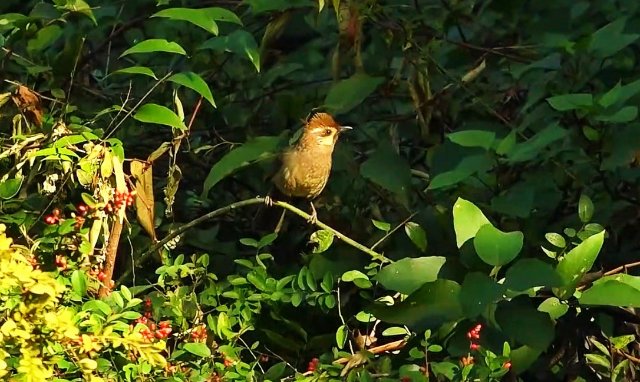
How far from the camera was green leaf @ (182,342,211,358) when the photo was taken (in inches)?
127

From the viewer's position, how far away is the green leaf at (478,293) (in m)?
3.05

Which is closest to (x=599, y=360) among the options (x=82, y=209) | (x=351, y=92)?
(x=351, y=92)

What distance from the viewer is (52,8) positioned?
13.0ft

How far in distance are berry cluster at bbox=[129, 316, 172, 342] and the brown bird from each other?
1.17 meters

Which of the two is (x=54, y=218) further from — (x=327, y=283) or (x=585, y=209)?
(x=585, y=209)

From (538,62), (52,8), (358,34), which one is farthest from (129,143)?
(538,62)

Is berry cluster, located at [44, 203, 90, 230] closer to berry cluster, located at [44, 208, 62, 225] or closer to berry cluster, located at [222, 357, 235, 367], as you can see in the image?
berry cluster, located at [44, 208, 62, 225]

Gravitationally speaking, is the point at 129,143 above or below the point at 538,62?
below

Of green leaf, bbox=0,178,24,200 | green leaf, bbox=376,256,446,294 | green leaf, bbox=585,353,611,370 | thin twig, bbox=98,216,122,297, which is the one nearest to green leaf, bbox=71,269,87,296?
thin twig, bbox=98,216,122,297

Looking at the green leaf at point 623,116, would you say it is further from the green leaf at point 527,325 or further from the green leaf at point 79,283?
the green leaf at point 79,283

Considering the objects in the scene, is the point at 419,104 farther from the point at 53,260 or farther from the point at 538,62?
the point at 53,260

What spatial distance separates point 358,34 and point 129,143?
90 centimetres

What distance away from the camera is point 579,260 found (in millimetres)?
3082

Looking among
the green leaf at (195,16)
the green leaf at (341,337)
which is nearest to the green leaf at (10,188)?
the green leaf at (195,16)
